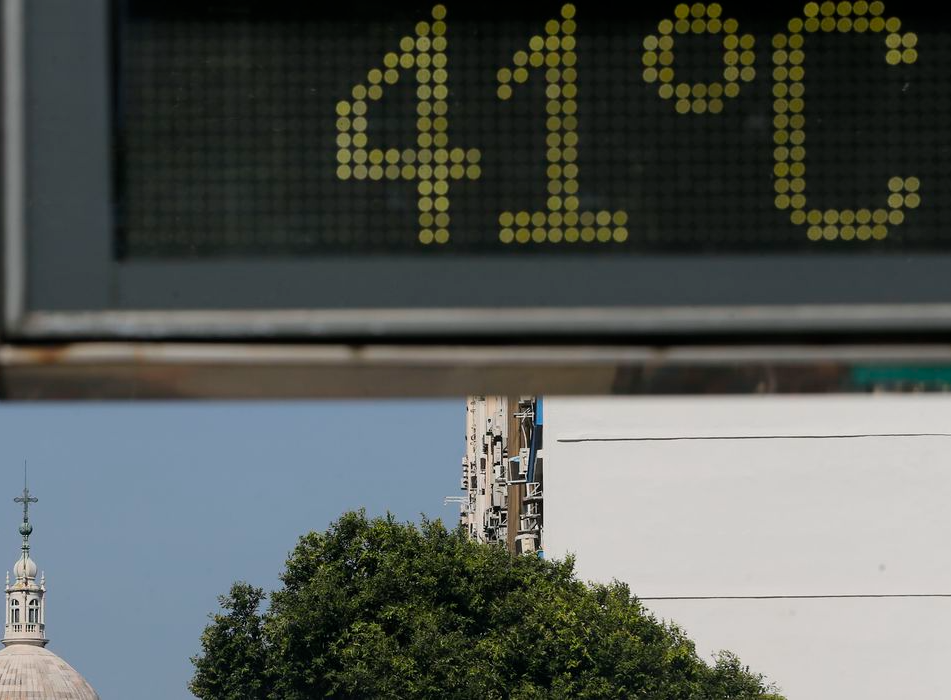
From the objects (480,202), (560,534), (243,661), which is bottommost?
(480,202)

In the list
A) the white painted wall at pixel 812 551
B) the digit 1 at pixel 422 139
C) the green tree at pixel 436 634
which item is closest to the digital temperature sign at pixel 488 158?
the digit 1 at pixel 422 139

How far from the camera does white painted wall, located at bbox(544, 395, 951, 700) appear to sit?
5191cm

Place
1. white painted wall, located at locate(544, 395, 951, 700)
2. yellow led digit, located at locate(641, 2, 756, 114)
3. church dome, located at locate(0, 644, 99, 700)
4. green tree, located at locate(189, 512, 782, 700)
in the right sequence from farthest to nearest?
church dome, located at locate(0, 644, 99, 700) → white painted wall, located at locate(544, 395, 951, 700) → green tree, located at locate(189, 512, 782, 700) → yellow led digit, located at locate(641, 2, 756, 114)

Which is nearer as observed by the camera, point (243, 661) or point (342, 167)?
point (342, 167)

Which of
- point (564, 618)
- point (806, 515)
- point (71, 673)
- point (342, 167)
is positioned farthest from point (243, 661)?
point (71, 673)

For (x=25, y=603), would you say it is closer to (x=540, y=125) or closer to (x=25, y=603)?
(x=25, y=603)

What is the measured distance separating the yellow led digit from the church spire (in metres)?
166

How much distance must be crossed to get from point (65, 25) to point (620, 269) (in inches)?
40.6

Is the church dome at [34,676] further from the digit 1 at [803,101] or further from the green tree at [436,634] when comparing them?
the digit 1 at [803,101]

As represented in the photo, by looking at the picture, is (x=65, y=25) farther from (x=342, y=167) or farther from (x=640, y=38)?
(x=640, y=38)

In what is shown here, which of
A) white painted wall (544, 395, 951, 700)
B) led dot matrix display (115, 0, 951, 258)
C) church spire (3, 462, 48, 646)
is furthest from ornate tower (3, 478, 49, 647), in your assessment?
led dot matrix display (115, 0, 951, 258)

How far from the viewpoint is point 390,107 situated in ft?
11.6

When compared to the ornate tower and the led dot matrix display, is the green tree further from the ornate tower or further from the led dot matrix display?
the ornate tower

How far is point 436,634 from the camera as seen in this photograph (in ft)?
139
